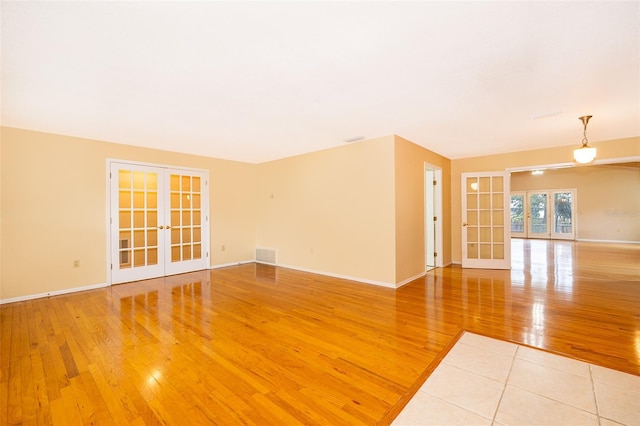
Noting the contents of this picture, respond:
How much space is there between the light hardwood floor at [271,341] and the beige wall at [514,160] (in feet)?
5.82

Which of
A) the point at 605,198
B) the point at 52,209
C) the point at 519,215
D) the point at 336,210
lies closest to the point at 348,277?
the point at 336,210

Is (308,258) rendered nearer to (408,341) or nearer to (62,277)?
(408,341)

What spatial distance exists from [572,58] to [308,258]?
4.75m

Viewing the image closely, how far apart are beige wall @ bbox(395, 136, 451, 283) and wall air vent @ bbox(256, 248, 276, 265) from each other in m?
3.14

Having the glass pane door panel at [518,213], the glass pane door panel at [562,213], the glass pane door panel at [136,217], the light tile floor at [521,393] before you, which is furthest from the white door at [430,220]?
the glass pane door panel at [562,213]

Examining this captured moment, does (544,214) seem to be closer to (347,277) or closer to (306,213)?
(347,277)

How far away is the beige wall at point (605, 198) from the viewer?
9.24 meters

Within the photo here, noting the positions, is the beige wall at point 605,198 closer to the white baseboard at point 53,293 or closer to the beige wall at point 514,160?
the beige wall at point 514,160

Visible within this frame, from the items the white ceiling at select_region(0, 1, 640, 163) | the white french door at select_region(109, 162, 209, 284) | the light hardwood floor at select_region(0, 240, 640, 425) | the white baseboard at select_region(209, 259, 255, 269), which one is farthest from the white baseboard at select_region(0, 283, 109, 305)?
the white ceiling at select_region(0, 1, 640, 163)

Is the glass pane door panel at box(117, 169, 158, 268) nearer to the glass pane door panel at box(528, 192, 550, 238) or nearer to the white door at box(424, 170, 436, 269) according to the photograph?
the white door at box(424, 170, 436, 269)

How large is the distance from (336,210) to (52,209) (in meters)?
4.61

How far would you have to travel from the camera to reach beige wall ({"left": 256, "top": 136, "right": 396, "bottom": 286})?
4535 millimetres

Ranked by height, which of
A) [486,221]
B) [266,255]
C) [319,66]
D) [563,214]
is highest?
[319,66]

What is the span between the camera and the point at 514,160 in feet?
18.7
